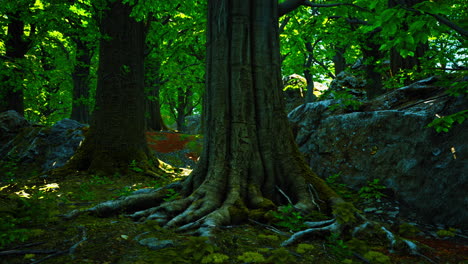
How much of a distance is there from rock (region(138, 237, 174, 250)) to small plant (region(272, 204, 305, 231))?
146cm

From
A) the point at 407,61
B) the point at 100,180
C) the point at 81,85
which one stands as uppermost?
the point at 81,85

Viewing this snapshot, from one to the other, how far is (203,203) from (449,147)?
370 centimetres

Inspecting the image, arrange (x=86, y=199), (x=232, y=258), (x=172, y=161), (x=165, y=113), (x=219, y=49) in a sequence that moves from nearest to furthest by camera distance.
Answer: (x=232, y=258) < (x=219, y=49) < (x=86, y=199) < (x=172, y=161) < (x=165, y=113)

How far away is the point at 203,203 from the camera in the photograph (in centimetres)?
373

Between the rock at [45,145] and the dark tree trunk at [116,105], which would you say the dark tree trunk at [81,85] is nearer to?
the rock at [45,145]

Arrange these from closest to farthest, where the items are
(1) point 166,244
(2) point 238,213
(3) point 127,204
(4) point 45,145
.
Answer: (1) point 166,244, (2) point 238,213, (3) point 127,204, (4) point 45,145

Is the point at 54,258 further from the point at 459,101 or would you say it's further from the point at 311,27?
the point at 311,27

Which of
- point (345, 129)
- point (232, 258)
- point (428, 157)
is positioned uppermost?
point (345, 129)

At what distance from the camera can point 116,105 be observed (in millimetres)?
7973

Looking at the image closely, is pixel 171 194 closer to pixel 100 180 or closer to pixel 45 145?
pixel 100 180

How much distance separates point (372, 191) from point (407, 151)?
3.01 ft

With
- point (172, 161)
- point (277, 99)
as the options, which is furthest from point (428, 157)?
point (172, 161)

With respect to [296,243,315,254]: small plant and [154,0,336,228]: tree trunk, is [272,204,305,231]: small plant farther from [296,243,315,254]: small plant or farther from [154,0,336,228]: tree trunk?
[296,243,315,254]: small plant

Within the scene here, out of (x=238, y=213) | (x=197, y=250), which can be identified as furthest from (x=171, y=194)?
(x=197, y=250)
